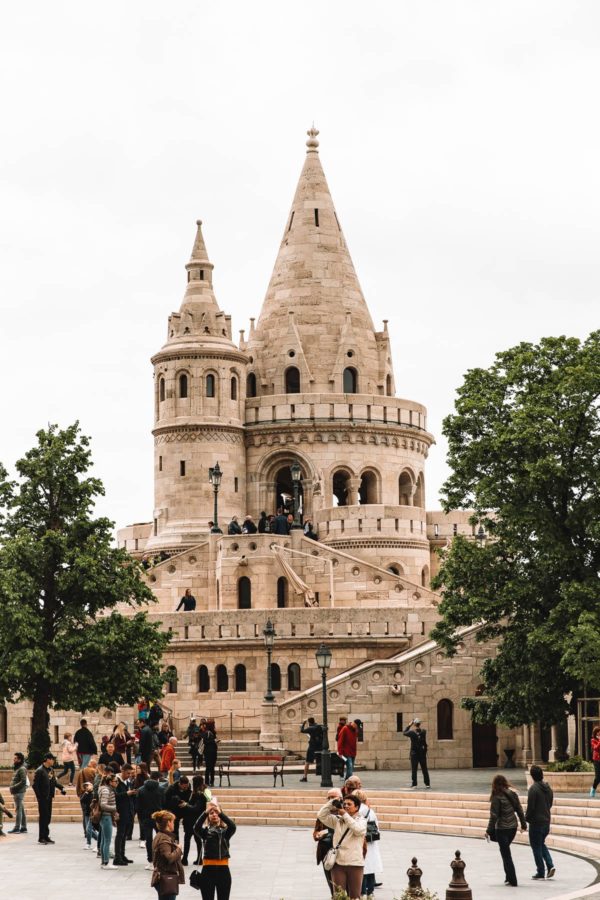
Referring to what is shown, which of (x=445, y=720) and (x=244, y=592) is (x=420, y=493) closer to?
(x=244, y=592)

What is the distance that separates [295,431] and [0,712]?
63.2 ft

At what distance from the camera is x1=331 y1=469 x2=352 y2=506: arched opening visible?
208 feet

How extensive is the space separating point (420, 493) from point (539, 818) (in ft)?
144

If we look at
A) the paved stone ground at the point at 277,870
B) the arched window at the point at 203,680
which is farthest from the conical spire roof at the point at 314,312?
the paved stone ground at the point at 277,870

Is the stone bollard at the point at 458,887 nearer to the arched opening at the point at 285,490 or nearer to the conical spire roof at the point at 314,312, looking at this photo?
the arched opening at the point at 285,490

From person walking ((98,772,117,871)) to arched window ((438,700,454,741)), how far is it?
1779cm

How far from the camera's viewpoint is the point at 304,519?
6306 centimetres

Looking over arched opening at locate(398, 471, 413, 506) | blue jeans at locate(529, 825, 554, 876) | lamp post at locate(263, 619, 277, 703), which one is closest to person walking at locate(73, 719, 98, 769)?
lamp post at locate(263, 619, 277, 703)

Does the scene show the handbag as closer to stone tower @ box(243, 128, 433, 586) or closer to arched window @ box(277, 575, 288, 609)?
arched window @ box(277, 575, 288, 609)

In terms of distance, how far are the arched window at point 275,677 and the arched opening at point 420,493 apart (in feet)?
62.2

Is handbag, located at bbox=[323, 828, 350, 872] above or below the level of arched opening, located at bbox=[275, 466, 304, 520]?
below

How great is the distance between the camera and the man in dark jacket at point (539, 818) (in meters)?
22.1

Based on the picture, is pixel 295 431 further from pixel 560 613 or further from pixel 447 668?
pixel 560 613

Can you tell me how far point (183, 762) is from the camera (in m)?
40.3
